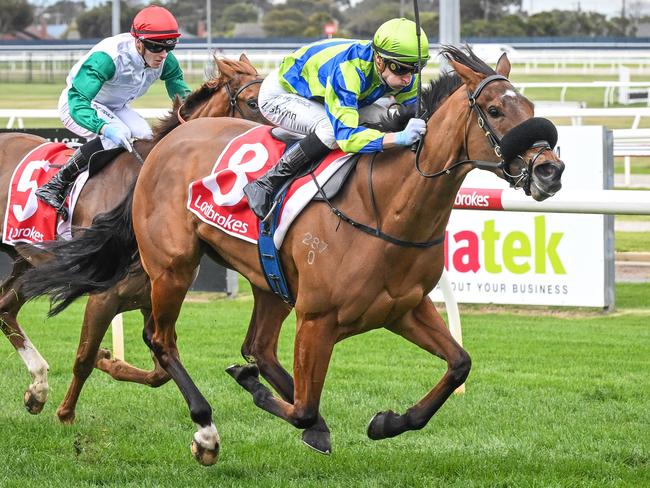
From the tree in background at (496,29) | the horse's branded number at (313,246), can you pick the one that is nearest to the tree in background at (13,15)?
the tree in background at (496,29)

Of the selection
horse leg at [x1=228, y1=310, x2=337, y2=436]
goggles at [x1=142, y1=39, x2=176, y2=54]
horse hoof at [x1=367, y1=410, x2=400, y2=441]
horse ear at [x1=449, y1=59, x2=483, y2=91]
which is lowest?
horse hoof at [x1=367, y1=410, x2=400, y2=441]

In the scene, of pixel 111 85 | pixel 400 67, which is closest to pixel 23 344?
pixel 111 85

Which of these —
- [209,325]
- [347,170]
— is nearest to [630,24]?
[209,325]

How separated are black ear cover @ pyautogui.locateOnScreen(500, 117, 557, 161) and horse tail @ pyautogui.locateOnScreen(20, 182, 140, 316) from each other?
2.32 metres

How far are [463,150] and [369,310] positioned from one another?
2.25ft

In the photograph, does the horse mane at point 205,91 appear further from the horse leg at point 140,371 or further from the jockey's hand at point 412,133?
the jockey's hand at point 412,133

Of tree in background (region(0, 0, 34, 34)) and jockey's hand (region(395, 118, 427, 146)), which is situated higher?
tree in background (region(0, 0, 34, 34))

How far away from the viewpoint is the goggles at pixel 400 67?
443 cm

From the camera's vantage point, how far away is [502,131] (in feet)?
13.1

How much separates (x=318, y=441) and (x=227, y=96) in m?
2.54

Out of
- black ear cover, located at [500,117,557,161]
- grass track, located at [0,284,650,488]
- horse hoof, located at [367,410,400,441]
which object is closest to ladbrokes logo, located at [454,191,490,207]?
grass track, located at [0,284,650,488]

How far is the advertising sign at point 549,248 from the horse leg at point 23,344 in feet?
12.1

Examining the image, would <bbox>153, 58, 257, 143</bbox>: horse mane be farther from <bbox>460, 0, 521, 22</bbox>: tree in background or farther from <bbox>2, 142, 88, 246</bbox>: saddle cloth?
<bbox>460, 0, 521, 22</bbox>: tree in background

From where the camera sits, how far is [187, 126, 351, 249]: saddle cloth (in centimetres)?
488
